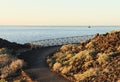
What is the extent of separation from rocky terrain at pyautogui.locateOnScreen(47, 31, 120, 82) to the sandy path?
0.67m

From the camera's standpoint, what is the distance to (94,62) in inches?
1234

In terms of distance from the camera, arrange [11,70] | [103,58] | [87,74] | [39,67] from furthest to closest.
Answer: [39,67], [11,70], [103,58], [87,74]

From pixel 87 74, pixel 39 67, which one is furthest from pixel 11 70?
pixel 87 74

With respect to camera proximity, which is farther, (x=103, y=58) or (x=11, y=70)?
(x=11, y=70)

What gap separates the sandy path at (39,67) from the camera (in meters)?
29.7

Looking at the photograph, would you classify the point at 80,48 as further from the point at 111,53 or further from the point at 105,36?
the point at 111,53

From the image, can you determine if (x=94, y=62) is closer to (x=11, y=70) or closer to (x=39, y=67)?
(x=39, y=67)

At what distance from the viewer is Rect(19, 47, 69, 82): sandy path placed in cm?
2967

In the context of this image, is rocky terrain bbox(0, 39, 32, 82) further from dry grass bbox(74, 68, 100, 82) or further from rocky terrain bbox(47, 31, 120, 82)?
dry grass bbox(74, 68, 100, 82)

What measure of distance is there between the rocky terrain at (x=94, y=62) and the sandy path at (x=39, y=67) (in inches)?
26.4

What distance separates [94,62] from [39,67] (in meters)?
6.19

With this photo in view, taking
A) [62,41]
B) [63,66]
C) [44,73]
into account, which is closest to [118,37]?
[63,66]

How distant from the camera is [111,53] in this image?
32031mm

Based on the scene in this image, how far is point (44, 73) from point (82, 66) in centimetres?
324
